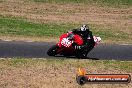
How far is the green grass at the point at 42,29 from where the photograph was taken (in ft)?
88.8

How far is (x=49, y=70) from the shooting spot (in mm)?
17766

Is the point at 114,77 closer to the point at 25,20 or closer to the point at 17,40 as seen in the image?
the point at 17,40

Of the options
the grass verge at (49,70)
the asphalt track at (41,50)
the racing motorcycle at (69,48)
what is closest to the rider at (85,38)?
the racing motorcycle at (69,48)

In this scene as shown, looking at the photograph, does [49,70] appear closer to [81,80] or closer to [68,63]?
[68,63]

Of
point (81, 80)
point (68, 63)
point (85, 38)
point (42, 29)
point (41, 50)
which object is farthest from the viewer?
point (42, 29)

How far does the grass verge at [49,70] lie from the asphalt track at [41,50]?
1335 millimetres

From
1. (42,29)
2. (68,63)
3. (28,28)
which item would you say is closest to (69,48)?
(68,63)

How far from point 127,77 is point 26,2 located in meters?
25.7

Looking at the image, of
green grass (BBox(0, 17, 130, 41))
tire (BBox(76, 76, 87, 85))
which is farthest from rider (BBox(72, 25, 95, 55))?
green grass (BBox(0, 17, 130, 41))

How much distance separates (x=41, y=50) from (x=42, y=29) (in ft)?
25.5

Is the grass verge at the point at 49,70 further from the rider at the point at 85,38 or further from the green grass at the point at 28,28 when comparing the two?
the green grass at the point at 28,28

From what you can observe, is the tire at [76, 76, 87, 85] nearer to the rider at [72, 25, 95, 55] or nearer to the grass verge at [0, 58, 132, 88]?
the grass verge at [0, 58, 132, 88]

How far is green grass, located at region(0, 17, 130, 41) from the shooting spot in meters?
27.1

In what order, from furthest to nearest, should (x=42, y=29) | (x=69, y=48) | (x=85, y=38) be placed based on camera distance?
(x=42, y=29) < (x=85, y=38) < (x=69, y=48)
